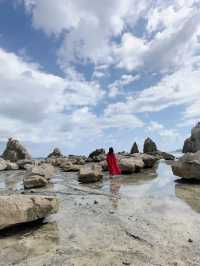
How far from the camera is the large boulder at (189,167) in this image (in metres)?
14.7

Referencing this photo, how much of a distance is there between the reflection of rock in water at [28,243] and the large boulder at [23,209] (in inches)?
11.5

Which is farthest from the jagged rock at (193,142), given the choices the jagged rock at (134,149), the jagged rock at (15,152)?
the jagged rock at (15,152)

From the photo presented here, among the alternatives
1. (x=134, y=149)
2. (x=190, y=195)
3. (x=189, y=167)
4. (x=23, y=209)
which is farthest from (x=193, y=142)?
(x=23, y=209)

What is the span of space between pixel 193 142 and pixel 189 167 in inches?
2495

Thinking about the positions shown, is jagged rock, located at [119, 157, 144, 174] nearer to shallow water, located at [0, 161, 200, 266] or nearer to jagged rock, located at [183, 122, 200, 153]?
shallow water, located at [0, 161, 200, 266]

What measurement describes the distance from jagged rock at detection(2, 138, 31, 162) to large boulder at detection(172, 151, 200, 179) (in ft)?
148

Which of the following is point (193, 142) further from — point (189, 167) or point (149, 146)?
point (189, 167)

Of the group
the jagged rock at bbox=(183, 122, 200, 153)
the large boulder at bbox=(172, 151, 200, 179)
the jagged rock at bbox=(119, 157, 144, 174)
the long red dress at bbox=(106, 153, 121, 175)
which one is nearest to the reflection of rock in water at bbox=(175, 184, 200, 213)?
the large boulder at bbox=(172, 151, 200, 179)

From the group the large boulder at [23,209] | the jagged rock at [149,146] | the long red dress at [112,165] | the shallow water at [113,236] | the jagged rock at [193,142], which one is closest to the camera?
the shallow water at [113,236]

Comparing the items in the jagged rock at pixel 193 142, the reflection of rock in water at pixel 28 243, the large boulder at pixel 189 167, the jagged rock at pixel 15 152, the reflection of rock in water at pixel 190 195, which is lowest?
the reflection of rock in water at pixel 28 243

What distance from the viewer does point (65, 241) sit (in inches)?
251

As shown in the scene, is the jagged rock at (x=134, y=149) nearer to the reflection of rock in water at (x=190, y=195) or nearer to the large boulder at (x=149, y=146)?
the large boulder at (x=149, y=146)

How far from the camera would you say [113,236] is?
6574 mm

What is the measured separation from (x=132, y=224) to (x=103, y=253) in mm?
2137
